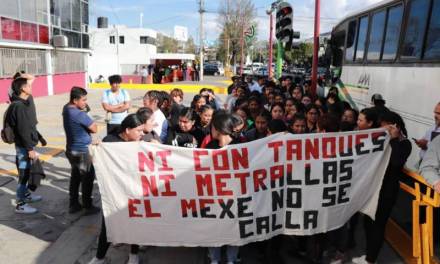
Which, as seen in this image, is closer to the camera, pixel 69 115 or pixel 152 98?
pixel 69 115

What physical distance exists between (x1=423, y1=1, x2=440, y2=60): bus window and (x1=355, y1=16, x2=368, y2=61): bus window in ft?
10.1

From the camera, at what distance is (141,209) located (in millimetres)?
3773

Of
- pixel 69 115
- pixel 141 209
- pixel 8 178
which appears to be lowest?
pixel 8 178

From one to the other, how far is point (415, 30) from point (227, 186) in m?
4.89

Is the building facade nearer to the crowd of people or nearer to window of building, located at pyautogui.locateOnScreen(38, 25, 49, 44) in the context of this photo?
window of building, located at pyautogui.locateOnScreen(38, 25, 49, 44)

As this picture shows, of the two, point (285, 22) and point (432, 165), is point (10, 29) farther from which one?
point (432, 165)

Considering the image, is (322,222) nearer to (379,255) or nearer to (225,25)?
(379,255)

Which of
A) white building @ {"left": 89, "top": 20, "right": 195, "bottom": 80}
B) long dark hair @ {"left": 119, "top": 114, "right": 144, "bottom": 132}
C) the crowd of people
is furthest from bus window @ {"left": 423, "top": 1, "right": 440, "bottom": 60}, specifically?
white building @ {"left": 89, "top": 20, "right": 195, "bottom": 80}

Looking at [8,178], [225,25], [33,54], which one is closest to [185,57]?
[225,25]

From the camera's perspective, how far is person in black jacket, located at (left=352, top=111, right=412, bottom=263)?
3858mm

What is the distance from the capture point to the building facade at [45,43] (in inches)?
675

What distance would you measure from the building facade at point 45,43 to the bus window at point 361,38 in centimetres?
1381

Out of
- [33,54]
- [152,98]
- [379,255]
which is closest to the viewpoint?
[379,255]

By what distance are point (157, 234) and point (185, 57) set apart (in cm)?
5334
